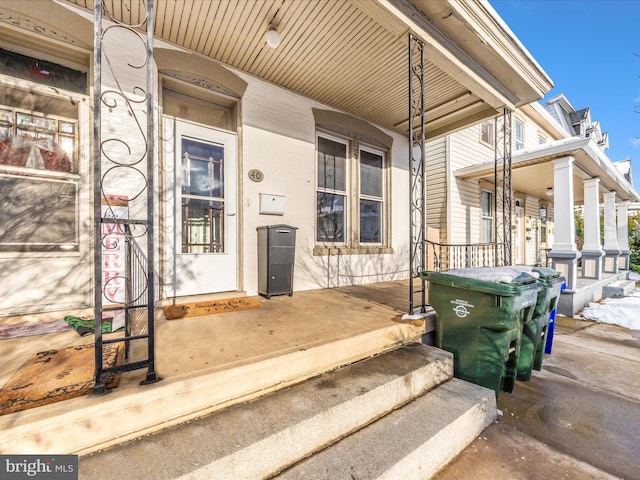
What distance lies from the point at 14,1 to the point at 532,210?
515 inches

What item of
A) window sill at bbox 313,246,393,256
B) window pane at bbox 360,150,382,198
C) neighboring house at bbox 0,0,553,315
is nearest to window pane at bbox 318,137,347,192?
neighboring house at bbox 0,0,553,315

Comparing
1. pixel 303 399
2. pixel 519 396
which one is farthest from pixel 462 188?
pixel 303 399

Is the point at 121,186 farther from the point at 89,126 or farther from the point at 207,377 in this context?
the point at 207,377

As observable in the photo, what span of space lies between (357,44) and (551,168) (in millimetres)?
5840

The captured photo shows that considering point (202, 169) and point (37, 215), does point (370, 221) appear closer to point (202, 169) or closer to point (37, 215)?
point (202, 169)

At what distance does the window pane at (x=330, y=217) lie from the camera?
4.91 meters

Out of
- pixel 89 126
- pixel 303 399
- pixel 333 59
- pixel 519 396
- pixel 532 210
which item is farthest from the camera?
pixel 532 210

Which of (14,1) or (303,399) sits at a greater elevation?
(14,1)

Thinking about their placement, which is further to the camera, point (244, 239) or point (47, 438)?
point (244, 239)

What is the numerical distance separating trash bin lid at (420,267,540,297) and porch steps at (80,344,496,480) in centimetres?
80

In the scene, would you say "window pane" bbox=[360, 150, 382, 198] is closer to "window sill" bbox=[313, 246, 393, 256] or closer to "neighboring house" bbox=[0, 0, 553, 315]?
"neighboring house" bbox=[0, 0, 553, 315]

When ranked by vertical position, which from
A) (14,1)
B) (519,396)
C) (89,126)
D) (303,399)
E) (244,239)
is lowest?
(519,396)

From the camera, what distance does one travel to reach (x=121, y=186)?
3137mm

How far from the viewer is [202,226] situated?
3795 millimetres
